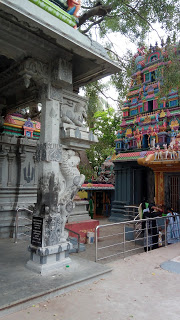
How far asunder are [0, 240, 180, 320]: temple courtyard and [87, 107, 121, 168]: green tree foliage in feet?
56.5

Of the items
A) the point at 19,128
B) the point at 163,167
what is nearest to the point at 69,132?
the point at 19,128

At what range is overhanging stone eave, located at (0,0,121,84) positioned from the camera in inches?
137

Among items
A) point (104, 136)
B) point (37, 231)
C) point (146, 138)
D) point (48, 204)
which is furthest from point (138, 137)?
point (37, 231)

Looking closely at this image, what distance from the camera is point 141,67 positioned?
16797 millimetres

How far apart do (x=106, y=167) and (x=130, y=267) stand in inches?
711

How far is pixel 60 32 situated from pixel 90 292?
161 inches

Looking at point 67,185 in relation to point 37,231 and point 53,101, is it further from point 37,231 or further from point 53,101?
point 53,101

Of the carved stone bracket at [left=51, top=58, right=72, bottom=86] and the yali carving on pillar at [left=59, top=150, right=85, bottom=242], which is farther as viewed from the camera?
the yali carving on pillar at [left=59, top=150, right=85, bottom=242]

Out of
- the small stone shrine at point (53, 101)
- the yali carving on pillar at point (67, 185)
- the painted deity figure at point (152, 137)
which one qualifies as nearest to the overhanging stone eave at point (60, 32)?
the small stone shrine at point (53, 101)

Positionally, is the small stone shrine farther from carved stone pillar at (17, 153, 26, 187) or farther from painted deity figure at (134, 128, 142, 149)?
painted deity figure at (134, 128, 142, 149)

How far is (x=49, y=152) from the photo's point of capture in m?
4.57

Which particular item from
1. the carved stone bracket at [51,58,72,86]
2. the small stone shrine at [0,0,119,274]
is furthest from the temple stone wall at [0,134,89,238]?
the carved stone bracket at [51,58,72,86]

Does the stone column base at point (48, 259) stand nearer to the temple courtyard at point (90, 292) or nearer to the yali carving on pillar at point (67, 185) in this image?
the temple courtyard at point (90, 292)

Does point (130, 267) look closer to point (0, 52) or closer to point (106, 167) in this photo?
point (0, 52)
